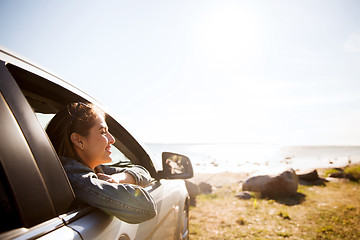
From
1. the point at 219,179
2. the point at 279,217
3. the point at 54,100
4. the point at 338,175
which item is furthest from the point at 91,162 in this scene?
the point at 219,179

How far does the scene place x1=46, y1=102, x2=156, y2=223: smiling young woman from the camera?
3.62ft

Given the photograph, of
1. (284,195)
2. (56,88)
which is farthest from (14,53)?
(284,195)

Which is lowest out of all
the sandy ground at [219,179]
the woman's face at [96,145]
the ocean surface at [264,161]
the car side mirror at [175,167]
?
the ocean surface at [264,161]

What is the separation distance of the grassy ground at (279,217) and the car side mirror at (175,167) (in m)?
3.40

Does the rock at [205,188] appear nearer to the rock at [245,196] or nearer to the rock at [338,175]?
the rock at [245,196]

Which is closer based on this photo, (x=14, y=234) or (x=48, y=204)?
(x=14, y=234)

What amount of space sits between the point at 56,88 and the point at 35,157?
60 centimetres

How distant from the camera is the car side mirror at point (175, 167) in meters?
2.19

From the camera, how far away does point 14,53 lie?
3.43 feet

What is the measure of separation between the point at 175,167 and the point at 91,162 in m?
1.12

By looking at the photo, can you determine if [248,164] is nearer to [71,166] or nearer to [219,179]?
[219,179]

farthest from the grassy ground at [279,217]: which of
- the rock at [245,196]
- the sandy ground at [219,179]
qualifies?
the sandy ground at [219,179]

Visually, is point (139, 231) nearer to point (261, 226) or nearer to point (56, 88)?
point (56, 88)

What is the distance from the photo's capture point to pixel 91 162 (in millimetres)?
1416
